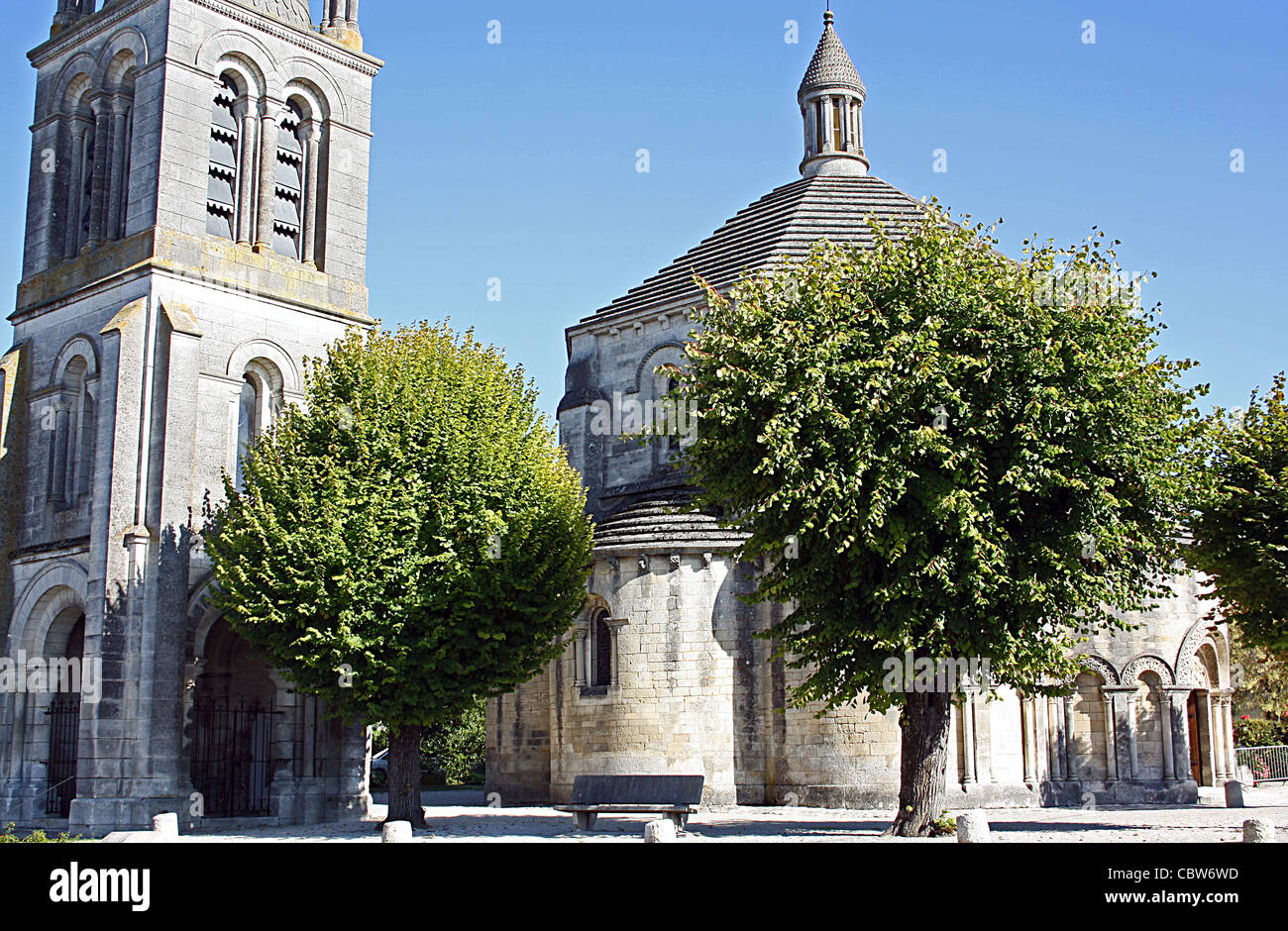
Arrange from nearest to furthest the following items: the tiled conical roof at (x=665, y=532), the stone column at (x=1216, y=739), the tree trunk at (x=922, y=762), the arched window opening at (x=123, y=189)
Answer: the tree trunk at (x=922, y=762)
the tiled conical roof at (x=665, y=532)
the arched window opening at (x=123, y=189)
the stone column at (x=1216, y=739)

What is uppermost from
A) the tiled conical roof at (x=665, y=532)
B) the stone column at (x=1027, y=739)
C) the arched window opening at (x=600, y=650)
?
the tiled conical roof at (x=665, y=532)

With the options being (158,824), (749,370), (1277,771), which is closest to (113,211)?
(158,824)

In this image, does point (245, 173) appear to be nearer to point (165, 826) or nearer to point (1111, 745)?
point (165, 826)

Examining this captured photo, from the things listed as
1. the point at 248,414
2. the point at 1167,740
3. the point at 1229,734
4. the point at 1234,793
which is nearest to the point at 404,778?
the point at 248,414

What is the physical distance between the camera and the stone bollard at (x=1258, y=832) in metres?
14.8

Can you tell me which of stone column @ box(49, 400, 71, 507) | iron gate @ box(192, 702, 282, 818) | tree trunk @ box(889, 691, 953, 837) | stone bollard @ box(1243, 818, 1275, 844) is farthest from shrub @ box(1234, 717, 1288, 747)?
stone column @ box(49, 400, 71, 507)

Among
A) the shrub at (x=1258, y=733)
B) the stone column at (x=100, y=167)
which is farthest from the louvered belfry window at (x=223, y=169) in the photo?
the shrub at (x=1258, y=733)

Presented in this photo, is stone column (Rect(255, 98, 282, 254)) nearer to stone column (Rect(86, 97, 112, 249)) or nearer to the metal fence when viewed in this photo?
stone column (Rect(86, 97, 112, 249))

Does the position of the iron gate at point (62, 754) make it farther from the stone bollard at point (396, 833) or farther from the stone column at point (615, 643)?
the stone bollard at point (396, 833)

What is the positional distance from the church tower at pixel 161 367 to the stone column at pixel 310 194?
0.18 feet

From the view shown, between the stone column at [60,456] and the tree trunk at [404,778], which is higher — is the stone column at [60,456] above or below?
above
